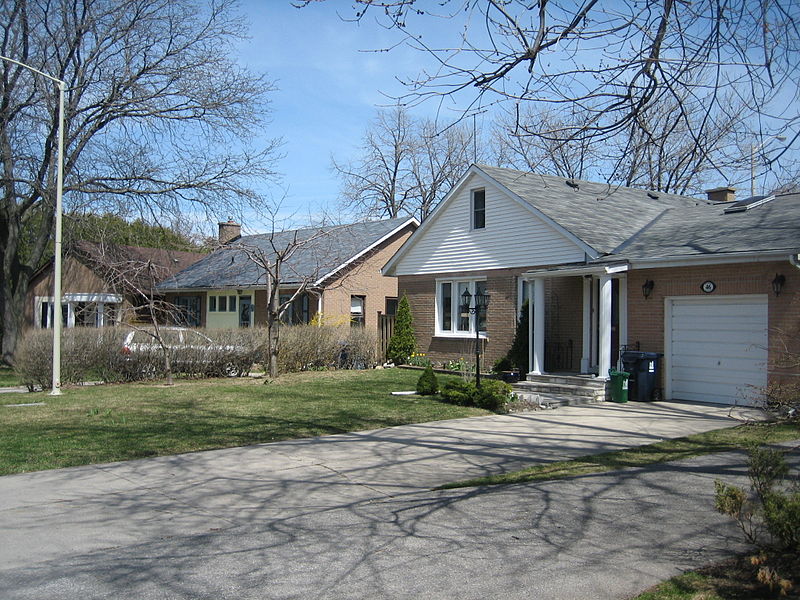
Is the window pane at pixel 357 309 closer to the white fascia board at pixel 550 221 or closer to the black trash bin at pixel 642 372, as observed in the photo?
the white fascia board at pixel 550 221

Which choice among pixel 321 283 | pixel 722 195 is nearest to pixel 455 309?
pixel 321 283

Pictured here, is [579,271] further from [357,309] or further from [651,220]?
[357,309]

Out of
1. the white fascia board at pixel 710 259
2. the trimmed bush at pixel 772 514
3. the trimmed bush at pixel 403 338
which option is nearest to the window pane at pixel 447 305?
the trimmed bush at pixel 403 338

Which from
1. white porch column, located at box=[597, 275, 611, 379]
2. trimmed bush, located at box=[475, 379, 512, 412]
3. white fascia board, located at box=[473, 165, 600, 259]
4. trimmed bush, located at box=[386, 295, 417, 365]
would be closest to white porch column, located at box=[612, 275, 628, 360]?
white porch column, located at box=[597, 275, 611, 379]

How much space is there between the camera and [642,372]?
52.3 ft

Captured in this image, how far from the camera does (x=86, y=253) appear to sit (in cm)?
2831

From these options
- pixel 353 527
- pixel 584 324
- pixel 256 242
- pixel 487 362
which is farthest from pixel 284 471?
pixel 256 242

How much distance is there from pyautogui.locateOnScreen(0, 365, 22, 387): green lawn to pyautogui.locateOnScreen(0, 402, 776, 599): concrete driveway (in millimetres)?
12607

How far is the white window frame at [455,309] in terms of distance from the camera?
72.9 ft

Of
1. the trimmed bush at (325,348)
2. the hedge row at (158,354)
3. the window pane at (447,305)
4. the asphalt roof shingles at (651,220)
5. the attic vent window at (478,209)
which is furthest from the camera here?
the window pane at (447,305)

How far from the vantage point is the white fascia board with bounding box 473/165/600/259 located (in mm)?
17906

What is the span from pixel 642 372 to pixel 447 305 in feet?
28.0

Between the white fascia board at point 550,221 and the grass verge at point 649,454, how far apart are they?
6.93 metres

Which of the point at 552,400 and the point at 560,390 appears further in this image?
the point at 560,390
